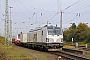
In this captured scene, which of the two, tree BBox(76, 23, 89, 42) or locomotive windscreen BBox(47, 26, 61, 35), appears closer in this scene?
locomotive windscreen BBox(47, 26, 61, 35)

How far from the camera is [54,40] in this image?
26688mm

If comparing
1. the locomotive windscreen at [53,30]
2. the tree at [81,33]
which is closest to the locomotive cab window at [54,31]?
the locomotive windscreen at [53,30]

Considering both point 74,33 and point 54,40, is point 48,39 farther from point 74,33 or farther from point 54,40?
point 74,33

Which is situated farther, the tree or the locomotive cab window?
the tree

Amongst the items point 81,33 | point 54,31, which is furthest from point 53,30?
point 81,33

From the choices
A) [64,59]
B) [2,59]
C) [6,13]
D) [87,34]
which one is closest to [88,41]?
[87,34]

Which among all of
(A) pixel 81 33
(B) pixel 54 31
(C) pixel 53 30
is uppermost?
(A) pixel 81 33

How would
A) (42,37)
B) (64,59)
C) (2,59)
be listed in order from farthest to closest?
(42,37) < (64,59) < (2,59)

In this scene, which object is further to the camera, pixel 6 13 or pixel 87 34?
pixel 87 34

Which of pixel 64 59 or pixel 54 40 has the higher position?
pixel 54 40

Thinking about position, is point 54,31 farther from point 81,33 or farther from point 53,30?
point 81,33

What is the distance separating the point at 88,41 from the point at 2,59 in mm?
51495

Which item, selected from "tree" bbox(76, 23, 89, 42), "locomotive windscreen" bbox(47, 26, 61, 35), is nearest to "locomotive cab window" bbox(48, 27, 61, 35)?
"locomotive windscreen" bbox(47, 26, 61, 35)

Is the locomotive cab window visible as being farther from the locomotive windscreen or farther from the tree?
the tree
